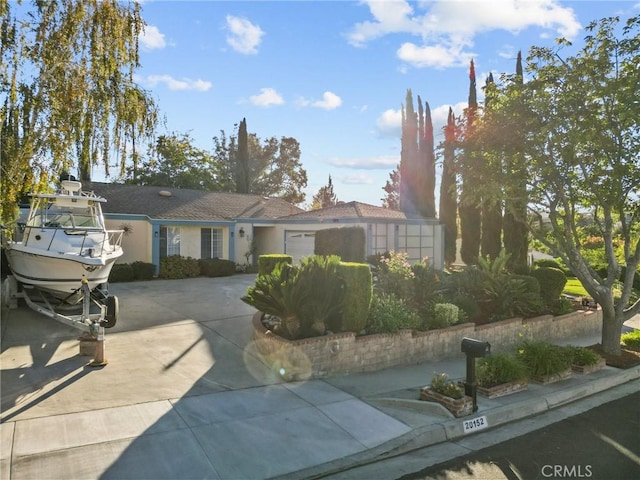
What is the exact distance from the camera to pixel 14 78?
6.24 m

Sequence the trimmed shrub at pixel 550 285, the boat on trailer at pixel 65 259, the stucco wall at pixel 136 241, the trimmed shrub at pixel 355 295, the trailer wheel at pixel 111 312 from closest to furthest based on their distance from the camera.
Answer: the trimmed shrub at pixel 355 295 < the trailer wheel at pixel 111 312 < the boat on trailer at pixel 65 259 < the trimmed shrub at pixel 550 285 < the stucco wall at pixel 136 241

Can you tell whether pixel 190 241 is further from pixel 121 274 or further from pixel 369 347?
pixel 369 347

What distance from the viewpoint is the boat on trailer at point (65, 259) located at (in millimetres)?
9328

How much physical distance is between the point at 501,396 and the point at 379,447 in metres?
2.84

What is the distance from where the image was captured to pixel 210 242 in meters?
20.9

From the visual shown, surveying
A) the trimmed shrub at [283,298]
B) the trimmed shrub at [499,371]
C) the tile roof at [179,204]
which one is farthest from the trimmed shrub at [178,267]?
the trimmed shrub at [499,371]

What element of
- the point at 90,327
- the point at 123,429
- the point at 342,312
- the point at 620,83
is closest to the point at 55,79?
the point at 90,327

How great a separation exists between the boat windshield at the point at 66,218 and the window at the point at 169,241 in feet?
24.7

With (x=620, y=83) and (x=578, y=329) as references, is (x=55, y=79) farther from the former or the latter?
(x=578, y=329)

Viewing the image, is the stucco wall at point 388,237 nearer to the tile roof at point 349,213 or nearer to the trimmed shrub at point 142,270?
the tile roof at point 349,213

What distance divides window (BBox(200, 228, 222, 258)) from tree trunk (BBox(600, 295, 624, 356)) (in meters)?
16.0

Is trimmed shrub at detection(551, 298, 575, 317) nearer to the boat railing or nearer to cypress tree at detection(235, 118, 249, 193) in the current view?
the boat railing

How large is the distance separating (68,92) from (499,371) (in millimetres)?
8284

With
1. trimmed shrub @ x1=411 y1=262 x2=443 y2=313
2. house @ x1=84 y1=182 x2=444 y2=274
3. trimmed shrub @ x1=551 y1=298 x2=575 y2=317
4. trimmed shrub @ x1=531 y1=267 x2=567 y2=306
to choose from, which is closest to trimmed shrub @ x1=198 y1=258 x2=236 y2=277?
house @ x1=84 y1=182 x2=444 y2=274
